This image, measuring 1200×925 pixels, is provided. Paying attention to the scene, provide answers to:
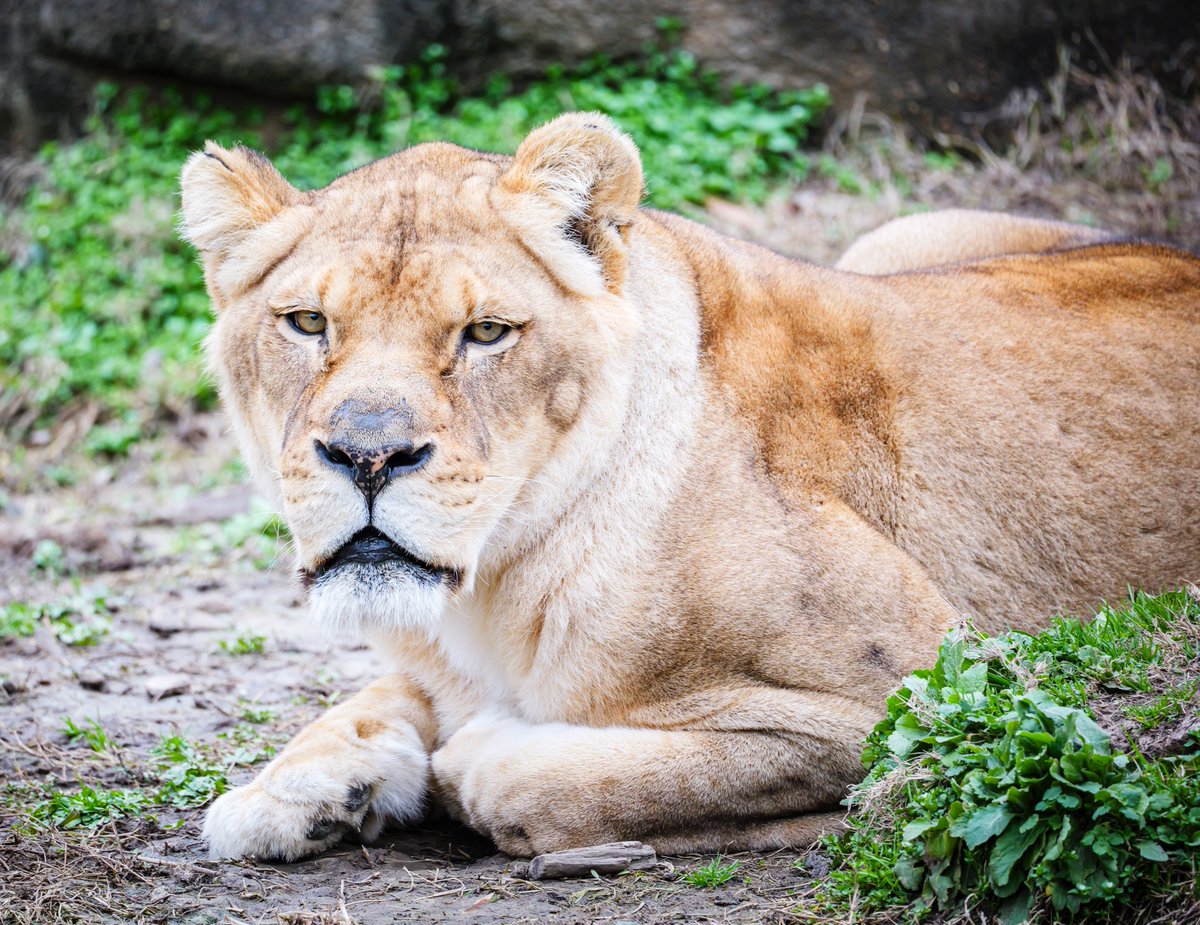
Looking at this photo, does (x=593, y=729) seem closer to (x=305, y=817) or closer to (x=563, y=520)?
(x=563, y=520)

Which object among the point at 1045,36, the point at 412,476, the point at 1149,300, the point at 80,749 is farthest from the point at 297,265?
the point at 1045,36

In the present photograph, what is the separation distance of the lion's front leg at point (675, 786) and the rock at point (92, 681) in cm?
241

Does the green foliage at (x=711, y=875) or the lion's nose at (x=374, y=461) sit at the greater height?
the lion's nose at (x=374, y=461)

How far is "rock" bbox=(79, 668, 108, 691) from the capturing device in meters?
5.47

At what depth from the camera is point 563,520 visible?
3914mm

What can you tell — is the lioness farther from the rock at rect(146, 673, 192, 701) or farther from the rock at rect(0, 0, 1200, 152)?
the rock at rect(0, 0, 1200, 152)

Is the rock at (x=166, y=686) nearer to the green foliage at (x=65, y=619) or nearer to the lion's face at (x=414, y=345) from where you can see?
the green foliage at (x=65, y=619)

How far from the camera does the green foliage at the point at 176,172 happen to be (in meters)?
9.38

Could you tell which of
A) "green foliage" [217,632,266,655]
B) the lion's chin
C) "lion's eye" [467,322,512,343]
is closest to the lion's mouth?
the lion's chin

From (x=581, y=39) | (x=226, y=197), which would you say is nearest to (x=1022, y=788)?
(x=226, y=197)

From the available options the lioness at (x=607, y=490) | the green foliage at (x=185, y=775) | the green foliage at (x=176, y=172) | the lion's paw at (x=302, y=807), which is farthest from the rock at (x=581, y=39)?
the lion's paw at (x=302, y=807)

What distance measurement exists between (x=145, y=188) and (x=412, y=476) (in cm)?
808

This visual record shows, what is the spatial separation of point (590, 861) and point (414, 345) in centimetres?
150

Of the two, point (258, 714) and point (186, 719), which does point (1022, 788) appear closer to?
point (258, 714)
